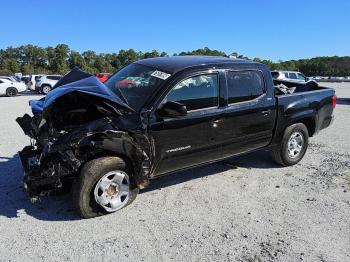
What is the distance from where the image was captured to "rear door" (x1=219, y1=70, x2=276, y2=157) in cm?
553

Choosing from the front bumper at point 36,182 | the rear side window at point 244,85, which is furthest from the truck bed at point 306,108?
the front bumper at point 36,182

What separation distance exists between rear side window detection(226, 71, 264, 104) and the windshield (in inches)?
43.4

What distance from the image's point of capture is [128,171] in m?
4.75

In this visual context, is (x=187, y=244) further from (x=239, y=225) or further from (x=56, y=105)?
(x=56, y=105)

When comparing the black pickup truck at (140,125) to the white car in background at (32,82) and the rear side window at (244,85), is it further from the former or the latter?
the white car in background at (32,82)

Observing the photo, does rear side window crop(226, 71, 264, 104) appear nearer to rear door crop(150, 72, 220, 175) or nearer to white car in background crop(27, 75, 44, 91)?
rear door crop(150, 72, 220, 175)

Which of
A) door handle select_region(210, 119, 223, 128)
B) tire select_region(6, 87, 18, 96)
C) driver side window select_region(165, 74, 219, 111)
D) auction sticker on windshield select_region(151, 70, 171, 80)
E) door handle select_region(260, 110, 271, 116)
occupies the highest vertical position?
auction sticker on windshield select_region(151, 70, 171, 80)

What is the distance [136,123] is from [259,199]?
6.72 feet

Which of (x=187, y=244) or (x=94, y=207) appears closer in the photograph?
(x=187, y=244)

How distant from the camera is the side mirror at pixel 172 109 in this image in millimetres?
4645

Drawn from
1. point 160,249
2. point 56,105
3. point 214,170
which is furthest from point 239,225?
point 56,105

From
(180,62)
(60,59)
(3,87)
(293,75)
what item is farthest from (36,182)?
(60,59)

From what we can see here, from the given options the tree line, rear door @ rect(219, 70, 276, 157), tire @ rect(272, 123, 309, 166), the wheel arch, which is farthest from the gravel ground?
the tree line

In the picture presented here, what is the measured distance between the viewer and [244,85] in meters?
5.79
